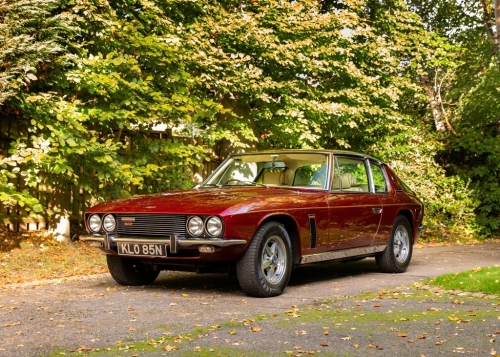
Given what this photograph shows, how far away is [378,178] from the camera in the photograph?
10.9m

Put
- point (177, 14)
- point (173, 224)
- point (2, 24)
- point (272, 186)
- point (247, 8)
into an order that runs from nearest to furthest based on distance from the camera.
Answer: point (173, 224) < point (272, 186) < point (2, 24) < point (177, 14) < point (247, 8)

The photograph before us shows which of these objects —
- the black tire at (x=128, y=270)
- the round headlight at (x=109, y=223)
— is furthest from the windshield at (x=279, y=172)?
the round headlight at (x=109, y=223)

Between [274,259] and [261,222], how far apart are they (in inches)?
21.4

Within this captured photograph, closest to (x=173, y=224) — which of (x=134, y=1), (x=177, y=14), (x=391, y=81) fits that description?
(x=134, y=1)

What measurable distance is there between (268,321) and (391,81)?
1233cm

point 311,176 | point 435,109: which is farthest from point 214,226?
point 435,109

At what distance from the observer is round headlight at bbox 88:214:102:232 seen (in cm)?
882

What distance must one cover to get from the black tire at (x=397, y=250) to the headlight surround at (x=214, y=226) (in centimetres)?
360

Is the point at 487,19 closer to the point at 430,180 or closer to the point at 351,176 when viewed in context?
the point at 430,180

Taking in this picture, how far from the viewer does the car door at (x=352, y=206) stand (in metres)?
9.39

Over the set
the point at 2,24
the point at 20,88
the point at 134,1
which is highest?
the point at 134,1

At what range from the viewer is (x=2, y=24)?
10.6 meters

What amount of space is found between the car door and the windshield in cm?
21

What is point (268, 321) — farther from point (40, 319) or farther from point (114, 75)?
point (114, 75)
